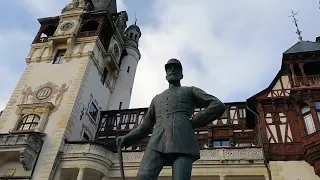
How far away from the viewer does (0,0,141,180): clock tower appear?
22.4m

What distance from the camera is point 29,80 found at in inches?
1123

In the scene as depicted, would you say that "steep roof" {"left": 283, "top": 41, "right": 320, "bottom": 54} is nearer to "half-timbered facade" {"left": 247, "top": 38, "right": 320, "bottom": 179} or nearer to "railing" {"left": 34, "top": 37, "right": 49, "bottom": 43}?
"half-timbered facade" {"left": 247, "top": 38, "right": 320, "bottom": 179}

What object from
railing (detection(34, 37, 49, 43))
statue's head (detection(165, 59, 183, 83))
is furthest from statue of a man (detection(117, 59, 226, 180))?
railing (detection(34, 37, 49, 43))

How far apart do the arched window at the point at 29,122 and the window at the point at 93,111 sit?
4.70 m

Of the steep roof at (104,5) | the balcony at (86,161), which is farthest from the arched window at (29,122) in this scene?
the steep roof at (104,5)

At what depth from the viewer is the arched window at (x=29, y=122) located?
2460 centimetres

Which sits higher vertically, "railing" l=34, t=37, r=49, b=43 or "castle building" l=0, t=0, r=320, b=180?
"railing" l=34, t=37, r=49, b=43

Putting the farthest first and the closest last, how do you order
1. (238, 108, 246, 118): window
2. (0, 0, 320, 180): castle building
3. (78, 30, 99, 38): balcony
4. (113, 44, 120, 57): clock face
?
(113, 44, 120, 57): clock face < (78, 30, 99, 38): balcony < (238, 108, 246, 118): window < (0, 0, 320, 180): castle building

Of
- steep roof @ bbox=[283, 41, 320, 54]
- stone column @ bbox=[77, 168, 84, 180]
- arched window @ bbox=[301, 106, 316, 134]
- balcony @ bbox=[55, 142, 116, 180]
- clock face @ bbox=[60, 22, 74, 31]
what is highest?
clock face @ bbox=[60, 22, 74, 31]

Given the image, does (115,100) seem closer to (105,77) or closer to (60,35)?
(105,77)

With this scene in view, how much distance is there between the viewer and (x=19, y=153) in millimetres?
21781

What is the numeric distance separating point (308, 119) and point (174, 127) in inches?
703

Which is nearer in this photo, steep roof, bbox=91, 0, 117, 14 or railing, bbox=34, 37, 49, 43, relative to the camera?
railing, bbox=34, 37, 49, 43

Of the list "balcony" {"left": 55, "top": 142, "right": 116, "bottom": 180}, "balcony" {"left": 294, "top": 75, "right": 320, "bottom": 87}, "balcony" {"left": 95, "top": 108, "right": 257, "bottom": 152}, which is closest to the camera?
"balcony" {"left": 55, "top": 142, "right": 116, "bottom": 180}
